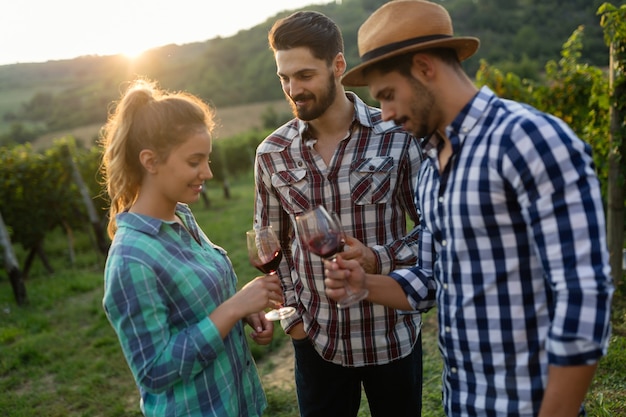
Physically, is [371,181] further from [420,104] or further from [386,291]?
[420,104]

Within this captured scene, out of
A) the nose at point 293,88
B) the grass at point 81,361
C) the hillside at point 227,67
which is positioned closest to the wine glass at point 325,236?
the nose at point 293,88

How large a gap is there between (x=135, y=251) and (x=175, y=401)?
2.01ft

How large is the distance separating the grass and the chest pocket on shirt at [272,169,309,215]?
2.11 metres

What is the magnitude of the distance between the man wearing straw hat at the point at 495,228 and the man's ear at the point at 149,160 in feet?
2.64

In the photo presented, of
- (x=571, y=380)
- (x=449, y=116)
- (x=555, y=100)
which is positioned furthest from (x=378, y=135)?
(x=555, y=100)

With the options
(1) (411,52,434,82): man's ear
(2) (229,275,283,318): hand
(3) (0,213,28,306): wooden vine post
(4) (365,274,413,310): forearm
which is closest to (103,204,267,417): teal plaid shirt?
(2) (229,275,283,318): hand

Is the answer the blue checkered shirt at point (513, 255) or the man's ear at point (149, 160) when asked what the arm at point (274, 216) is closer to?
the man's ear at point (149, 160)

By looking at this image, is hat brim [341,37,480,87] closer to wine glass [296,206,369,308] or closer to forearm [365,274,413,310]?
wine glass [296,206,369,308]

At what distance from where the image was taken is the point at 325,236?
1965 mm

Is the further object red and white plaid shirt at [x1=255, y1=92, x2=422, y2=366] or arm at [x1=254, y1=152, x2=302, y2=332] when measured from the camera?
arm at [x1=254, y1=152, x2=302, y2=332]

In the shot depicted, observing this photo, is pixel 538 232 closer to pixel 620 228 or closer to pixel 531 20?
pixel 620 228

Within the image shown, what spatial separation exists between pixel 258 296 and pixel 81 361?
4.65 metres

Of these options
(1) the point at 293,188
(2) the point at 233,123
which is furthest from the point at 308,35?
(2) the point at 233,123

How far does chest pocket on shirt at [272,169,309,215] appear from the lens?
262 cm
